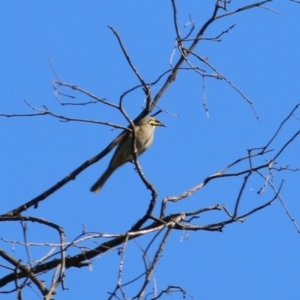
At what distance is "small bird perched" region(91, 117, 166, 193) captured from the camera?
9281 mm

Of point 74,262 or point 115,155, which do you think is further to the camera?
point 115,155

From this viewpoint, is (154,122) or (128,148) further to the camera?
(154,122)

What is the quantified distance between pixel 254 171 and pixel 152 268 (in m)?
1.37

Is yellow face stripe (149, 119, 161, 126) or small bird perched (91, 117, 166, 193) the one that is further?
yellow face stripe (149, 119, 161, 126)

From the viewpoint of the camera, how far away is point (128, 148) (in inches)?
362

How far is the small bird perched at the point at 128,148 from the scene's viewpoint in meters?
9.28

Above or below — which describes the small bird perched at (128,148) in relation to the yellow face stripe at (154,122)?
below

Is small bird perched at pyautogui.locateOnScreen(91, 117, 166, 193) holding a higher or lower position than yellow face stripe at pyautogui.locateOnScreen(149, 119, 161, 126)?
lower

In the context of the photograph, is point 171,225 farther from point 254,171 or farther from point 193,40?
point 193,40

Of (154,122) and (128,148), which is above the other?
(154,122)

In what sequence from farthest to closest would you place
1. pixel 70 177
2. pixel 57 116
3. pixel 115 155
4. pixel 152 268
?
pixel 115 155, pixel 70 177, pixel 57 116, pixel 152 268

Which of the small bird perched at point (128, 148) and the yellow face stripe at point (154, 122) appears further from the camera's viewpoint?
the yellow face stripe at point (154, 122)

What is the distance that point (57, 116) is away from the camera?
16.4 ft

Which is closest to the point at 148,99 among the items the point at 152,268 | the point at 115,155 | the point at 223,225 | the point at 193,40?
the point at 193,40
